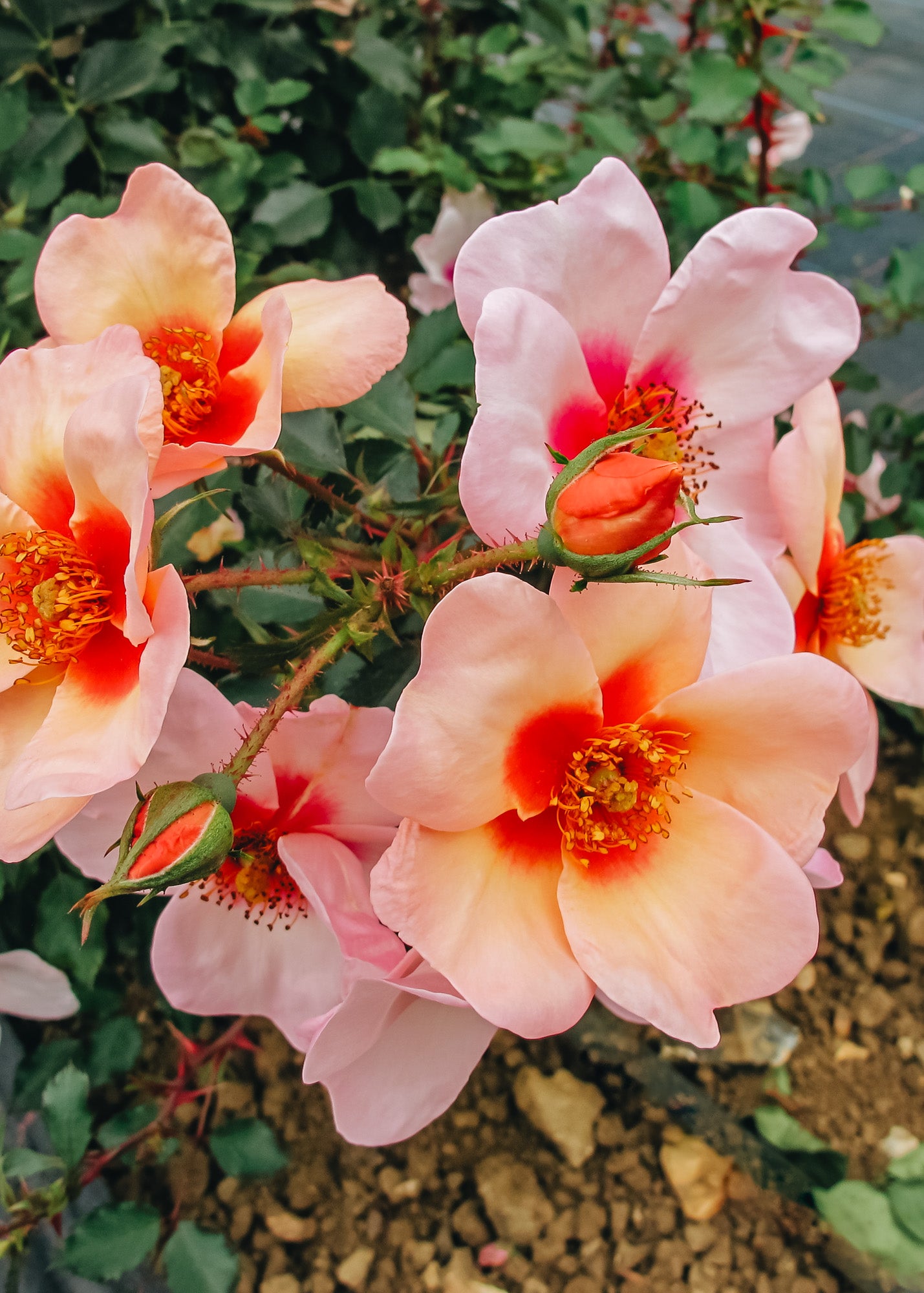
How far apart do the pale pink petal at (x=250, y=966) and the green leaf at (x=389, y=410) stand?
0.43 metres

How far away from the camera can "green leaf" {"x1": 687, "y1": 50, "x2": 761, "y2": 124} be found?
1.10 metres

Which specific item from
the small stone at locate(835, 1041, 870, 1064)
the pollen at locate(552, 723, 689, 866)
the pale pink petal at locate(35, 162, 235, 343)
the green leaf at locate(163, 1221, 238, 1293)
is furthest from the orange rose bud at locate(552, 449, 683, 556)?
the small stone at locate(835, 1041, 870, 1064)

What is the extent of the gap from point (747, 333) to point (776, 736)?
0.99 feet

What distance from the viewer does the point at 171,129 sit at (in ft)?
4.77

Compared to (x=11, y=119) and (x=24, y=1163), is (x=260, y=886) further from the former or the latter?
(x=11, y=119)

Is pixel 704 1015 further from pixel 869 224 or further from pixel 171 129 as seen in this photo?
pixel 171 129

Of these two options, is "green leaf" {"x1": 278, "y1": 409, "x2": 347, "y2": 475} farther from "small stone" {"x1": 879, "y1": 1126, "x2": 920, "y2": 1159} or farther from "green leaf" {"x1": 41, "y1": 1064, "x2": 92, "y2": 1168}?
"small stone" {"x1": 879, "y1": 1126, "x2": 920, "y2": 1159}

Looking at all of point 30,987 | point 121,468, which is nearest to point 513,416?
point 121,468

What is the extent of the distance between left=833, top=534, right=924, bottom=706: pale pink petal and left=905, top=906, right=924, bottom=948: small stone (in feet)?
2.75

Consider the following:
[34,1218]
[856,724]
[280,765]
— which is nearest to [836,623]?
[856,724]

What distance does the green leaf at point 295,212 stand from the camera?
50.9 inches

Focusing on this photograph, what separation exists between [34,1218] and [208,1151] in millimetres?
365

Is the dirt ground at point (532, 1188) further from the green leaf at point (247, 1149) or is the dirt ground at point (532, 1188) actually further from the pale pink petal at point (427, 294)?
the pale pink petal at point (427, 294)

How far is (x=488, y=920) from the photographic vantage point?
1.73 ft
